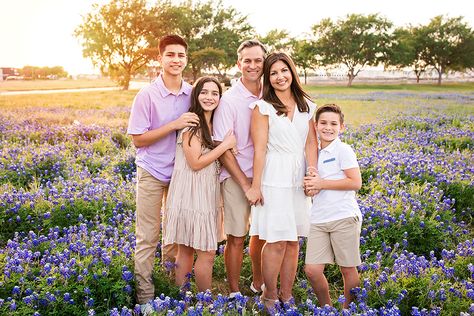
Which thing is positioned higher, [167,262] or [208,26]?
[208,26]

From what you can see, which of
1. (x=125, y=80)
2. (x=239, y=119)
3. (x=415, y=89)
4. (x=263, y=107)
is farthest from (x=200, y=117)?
(x=125, y=80)

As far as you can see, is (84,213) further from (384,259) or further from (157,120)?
(384,259)

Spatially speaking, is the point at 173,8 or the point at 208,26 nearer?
the point at 173,8

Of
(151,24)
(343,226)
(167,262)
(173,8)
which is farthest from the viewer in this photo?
(173,8)

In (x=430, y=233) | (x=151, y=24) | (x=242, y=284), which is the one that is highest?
(x=151, y=24)

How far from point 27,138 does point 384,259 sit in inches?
314

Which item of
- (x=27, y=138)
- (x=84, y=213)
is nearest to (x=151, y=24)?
(x=27, y=138)

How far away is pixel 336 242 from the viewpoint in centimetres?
364

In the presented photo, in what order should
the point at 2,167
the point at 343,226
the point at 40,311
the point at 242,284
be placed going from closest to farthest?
the point at 40,311 → the point at 343,226 → the point at 242,284 → the point at 2,167

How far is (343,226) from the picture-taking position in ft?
11.8

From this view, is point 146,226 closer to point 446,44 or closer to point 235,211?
point 235,211

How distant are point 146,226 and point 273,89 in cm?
162

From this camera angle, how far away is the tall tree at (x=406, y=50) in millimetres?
54094

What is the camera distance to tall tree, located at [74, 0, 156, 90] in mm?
45969
